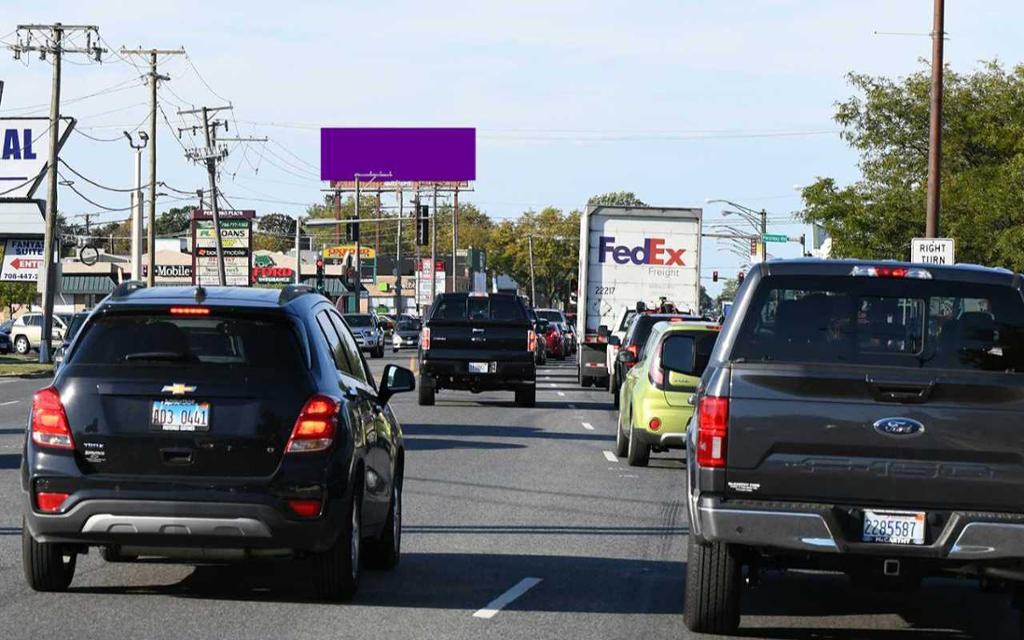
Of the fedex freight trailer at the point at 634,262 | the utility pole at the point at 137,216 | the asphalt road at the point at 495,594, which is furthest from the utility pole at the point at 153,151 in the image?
the asphalt road at the point at 495,594

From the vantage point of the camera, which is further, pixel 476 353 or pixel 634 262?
pixel 634 262

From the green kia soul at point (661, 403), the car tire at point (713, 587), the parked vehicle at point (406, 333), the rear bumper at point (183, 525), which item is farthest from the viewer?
the parked vehicle at point (406, 333)

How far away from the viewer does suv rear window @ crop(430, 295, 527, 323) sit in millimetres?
31719

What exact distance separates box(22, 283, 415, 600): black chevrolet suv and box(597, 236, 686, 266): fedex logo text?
97.2 feet

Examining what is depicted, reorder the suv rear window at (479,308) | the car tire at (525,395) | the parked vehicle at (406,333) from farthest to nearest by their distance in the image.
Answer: the parked vehicle at (406,333) → the suv rear window at (479,308) → the car tire at (525,395)

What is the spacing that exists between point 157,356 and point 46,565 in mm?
1423

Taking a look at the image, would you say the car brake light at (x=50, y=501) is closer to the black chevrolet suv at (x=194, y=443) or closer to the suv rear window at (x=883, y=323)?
the black chevrolet suv at (x=194, y=443)

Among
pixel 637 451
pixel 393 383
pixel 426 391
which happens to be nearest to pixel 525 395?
pixel 426 391

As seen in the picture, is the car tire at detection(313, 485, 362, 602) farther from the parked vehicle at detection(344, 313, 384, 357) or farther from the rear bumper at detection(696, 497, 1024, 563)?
the parked vehicle at detection(344, 313, 384, 357)

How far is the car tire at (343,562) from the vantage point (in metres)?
9.88

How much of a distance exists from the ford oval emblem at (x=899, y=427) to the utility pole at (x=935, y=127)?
2084 cm

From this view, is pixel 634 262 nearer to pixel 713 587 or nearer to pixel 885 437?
pixel 713 587

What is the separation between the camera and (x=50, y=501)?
31.2ft

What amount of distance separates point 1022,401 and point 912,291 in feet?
2.81
